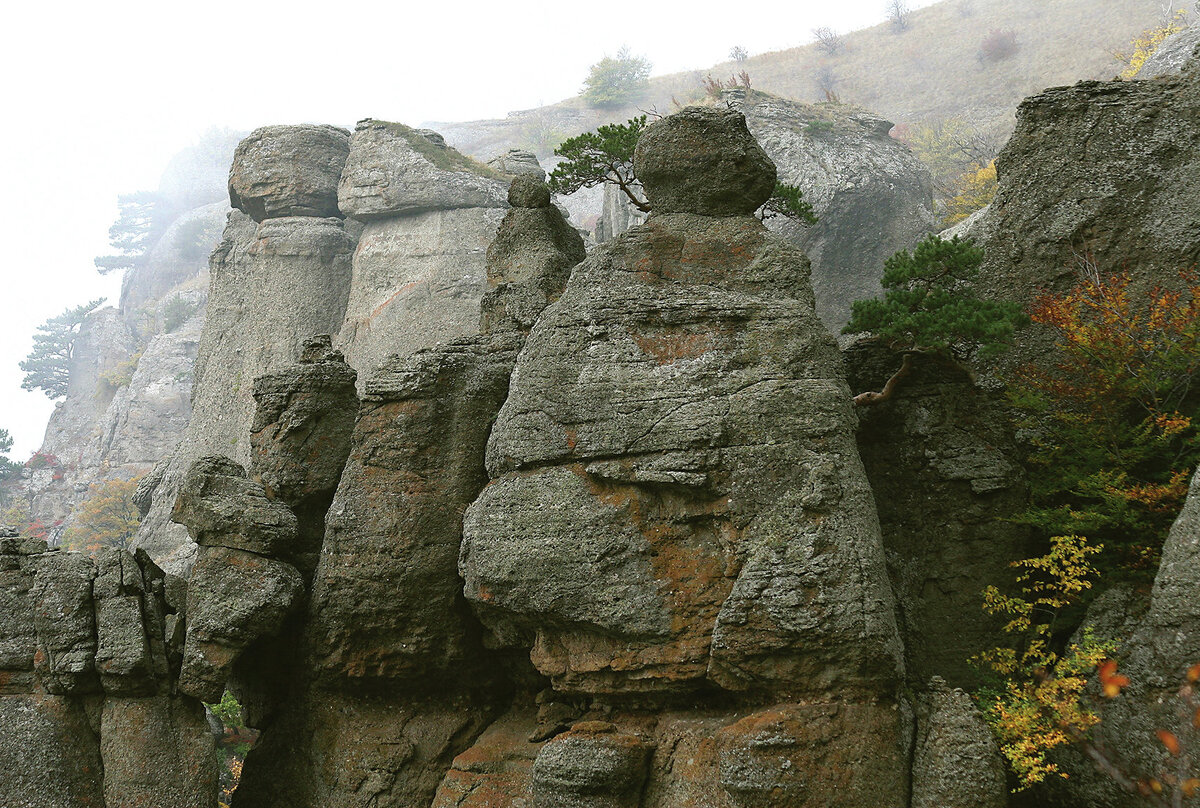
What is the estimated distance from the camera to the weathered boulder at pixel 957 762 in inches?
362

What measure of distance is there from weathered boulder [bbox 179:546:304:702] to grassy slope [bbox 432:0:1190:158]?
42.2 metres

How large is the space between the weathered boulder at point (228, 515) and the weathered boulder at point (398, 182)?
15943 mm

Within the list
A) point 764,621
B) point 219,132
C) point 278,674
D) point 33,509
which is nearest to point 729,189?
point 764,621

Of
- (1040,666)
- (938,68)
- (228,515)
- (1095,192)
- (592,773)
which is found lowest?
(592,773)

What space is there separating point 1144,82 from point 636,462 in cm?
1061

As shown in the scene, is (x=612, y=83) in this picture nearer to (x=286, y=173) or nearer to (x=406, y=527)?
(x=286, y=173)

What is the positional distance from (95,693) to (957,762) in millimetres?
10773

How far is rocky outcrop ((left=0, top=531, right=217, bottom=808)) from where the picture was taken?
11555 millimetres

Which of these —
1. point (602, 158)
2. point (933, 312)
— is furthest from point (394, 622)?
point (602, 158)

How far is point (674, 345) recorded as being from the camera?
38.7 feet

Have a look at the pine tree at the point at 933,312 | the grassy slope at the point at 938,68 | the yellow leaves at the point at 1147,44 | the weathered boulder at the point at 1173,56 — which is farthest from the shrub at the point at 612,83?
the pine tree at the point at 933,312

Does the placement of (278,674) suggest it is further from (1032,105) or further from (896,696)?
(1032,105)

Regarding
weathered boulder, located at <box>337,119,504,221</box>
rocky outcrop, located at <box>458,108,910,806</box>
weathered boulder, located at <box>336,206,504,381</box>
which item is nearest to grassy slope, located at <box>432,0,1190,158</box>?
weathered boulder, located at <box>337,119,504,221</box>

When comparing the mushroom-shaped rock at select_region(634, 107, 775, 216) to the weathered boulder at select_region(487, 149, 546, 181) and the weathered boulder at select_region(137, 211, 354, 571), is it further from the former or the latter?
the weathered boulder at select_region(487, 149, 546, 181)
